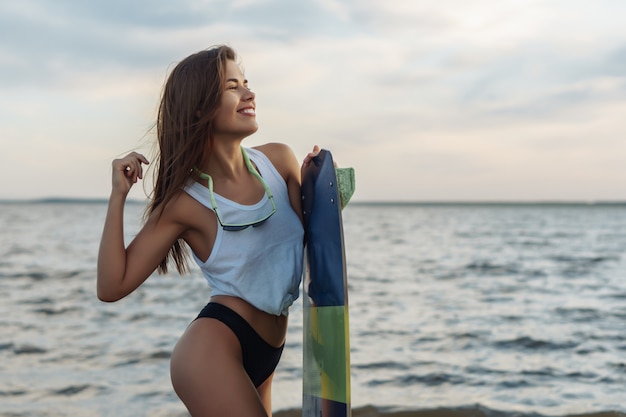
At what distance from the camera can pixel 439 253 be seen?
72.3 ft

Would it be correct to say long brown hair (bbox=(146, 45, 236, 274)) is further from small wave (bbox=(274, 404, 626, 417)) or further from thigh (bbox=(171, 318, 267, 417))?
small wave (bbox=(274, 404, 626, 417))

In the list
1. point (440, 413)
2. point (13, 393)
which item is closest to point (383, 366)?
point (440, 413)

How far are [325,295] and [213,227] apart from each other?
0.57 metres

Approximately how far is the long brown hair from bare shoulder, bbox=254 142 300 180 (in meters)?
0.38

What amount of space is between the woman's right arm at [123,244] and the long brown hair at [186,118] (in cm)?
8

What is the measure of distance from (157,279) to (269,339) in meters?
12.7

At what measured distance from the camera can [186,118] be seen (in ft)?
9.38

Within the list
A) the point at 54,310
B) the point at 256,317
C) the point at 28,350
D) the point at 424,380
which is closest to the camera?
the point at 256,317

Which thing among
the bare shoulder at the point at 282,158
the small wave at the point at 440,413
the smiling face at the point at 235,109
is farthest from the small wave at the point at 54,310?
the smiling face at the point at 235,109

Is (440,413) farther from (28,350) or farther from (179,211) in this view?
(28,350)

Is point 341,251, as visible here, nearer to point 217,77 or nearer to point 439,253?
point 217,77

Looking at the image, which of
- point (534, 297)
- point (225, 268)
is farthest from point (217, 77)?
point (534, 297)

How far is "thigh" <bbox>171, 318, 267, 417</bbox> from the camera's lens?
8.87 feet

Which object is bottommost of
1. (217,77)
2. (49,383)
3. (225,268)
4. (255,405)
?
(49,383)
